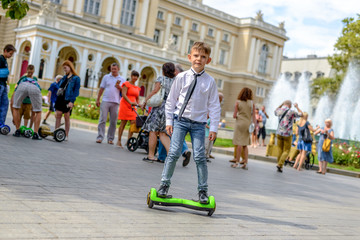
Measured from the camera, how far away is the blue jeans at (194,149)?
509 centimetres

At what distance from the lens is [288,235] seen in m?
4.54

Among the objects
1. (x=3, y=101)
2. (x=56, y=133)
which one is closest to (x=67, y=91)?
Answer: (x=56, y=133)

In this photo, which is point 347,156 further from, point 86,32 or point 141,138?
point 86,32

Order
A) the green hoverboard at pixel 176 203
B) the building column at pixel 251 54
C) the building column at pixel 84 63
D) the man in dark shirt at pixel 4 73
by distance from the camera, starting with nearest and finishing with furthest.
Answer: the green hoverboard at pixel 176 203 → the man in dark shirt at pixel 4 73 → the building column at pixel 84 63 → the building column at pixel 251 54

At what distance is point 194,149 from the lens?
16.8 ft

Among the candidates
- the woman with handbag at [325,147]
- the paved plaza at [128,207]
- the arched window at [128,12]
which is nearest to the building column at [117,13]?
the arched window at [128,12]

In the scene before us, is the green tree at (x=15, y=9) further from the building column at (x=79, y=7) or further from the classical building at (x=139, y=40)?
the building column at (x=79, y=7)

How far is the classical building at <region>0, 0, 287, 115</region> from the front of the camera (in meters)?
42.4

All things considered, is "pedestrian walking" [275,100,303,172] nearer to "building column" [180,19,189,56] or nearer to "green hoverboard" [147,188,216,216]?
"green hoverboard" [147,188,216,216]

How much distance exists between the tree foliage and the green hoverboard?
40.8m

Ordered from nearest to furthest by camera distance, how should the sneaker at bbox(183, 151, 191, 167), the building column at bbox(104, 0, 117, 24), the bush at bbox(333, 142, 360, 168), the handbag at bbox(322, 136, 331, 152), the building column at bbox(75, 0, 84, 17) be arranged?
the sneaker at bbox(183, 151, 191, 167) → the handbag at bbox(322, 136, 331, 152) → the bush at bbox(333, 142, 360, 168) → the building column at bbox(75, 0, 84, 17) → the building column at bbox(104, 0, 117, 24)

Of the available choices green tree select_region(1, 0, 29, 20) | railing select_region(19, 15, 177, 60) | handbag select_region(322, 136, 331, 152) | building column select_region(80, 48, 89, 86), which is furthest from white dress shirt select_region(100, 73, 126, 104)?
building column select_region(80, 48, 89, 86)

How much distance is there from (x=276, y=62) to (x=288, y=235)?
74.0 m

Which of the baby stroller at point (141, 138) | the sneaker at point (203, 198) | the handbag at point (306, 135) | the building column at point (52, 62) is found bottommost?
the sneaker at point (203, 198)
